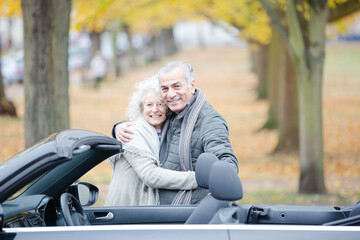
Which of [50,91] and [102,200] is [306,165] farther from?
[50,91]

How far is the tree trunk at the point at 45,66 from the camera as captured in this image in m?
7.00

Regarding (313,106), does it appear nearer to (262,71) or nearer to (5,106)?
(5,106)

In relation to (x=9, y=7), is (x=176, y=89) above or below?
below

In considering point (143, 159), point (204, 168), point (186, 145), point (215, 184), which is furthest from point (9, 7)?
point (215, 184)

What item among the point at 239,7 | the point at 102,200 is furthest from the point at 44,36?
the point at 239,7

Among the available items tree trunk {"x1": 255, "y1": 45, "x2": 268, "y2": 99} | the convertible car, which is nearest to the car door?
the convertible car

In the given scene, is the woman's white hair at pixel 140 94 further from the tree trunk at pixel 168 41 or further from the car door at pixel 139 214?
→ the tree trunk at pixel 168 41

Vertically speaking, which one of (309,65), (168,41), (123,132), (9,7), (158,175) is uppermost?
(168,41)

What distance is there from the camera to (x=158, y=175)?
366cm

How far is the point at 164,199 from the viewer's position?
3.81m

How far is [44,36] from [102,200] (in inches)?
118

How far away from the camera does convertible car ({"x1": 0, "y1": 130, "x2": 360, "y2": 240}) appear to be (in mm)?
2680

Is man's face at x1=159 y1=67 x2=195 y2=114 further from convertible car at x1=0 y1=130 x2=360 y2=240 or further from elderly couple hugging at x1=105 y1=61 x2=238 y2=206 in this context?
convertible car at x1=0 y1=130 x2=360 y2=240

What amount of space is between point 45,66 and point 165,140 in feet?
12.1
